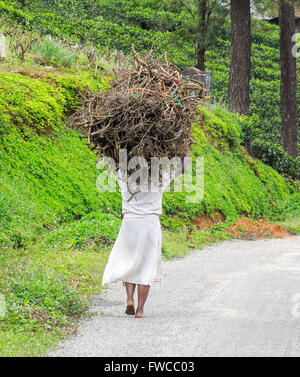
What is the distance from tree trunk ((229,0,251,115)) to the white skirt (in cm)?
1535

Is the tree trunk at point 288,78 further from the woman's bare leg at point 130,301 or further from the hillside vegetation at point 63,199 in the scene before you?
the woman's bare leg at point 130,301

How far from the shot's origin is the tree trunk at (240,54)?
21266 millimetres

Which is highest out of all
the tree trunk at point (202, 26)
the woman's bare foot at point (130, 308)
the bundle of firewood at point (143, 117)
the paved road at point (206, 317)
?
the tree trunk at point (202, 26)

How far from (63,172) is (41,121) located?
1293 millimetres

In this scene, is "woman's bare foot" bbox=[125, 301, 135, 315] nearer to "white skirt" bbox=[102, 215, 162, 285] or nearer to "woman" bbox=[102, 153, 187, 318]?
"woman" bbox=[102, 153, 187, 318]

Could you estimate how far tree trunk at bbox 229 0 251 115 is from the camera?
837 inches

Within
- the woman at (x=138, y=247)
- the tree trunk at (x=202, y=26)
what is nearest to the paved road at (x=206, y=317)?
the woman at (x=138, y=247)

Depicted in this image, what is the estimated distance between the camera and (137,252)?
7215mm

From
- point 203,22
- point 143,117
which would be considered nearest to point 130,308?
point 143,117

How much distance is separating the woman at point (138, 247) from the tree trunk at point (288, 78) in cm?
1922

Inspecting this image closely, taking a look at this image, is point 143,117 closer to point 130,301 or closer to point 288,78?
point 130,301

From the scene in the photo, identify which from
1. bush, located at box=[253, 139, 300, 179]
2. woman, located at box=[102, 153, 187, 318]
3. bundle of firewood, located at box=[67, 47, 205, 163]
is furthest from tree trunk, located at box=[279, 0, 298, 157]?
woman, located at box=[102, 153, 187, 318]
